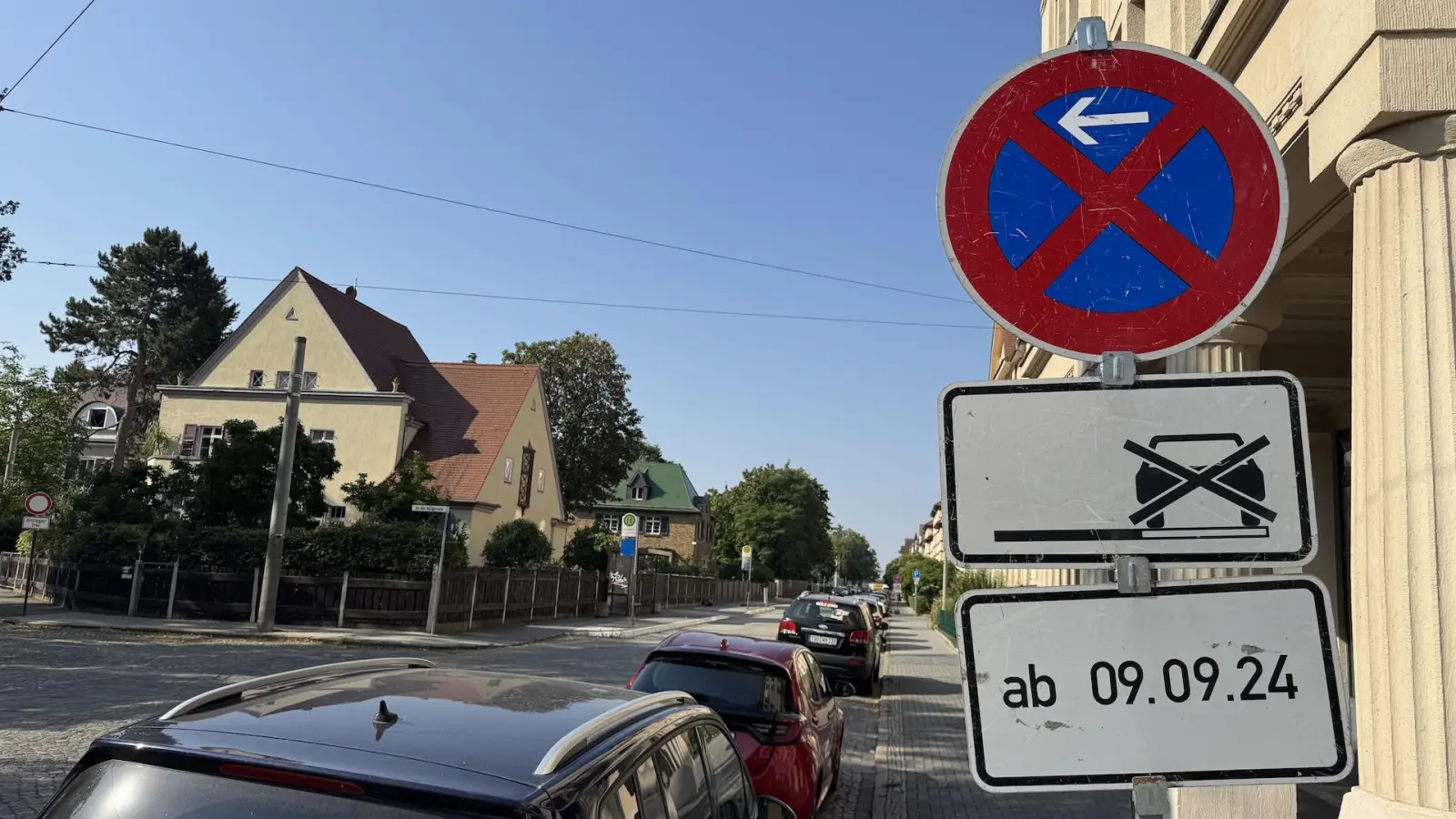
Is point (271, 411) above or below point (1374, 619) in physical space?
above

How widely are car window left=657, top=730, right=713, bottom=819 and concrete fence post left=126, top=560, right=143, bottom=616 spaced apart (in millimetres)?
27245

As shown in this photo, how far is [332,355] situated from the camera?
40.9 meters

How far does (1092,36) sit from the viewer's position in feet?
A: 8.64

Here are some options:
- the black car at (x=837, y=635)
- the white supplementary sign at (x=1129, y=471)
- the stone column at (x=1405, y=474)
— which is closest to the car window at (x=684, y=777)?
the white supplementary sign at (x=1129, y=471)

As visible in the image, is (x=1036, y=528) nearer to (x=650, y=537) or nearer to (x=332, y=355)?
(x=332, y=355)

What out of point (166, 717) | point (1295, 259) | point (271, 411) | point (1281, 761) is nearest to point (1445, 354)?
point (1281, 761)

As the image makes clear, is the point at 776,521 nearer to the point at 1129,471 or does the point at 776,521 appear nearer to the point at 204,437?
the point at 204,437

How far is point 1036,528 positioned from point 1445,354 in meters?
3.68

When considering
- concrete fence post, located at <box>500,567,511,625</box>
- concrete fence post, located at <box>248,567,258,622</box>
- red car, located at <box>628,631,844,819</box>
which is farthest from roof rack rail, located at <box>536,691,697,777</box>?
concrete fence post, located at <box>500,567,511,625</box>

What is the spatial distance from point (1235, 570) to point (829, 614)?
12.6 metres

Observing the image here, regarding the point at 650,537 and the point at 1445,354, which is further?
the point at 650,537

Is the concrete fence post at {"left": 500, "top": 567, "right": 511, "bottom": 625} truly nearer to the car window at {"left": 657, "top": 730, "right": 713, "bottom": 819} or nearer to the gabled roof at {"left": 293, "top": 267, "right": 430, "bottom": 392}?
the gabled roof at {"left": 293, "top": 267, "right": 430, "bottom": 392}

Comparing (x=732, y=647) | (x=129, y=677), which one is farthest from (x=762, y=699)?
(x=129, y=677)

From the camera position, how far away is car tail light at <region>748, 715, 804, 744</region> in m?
7.26
